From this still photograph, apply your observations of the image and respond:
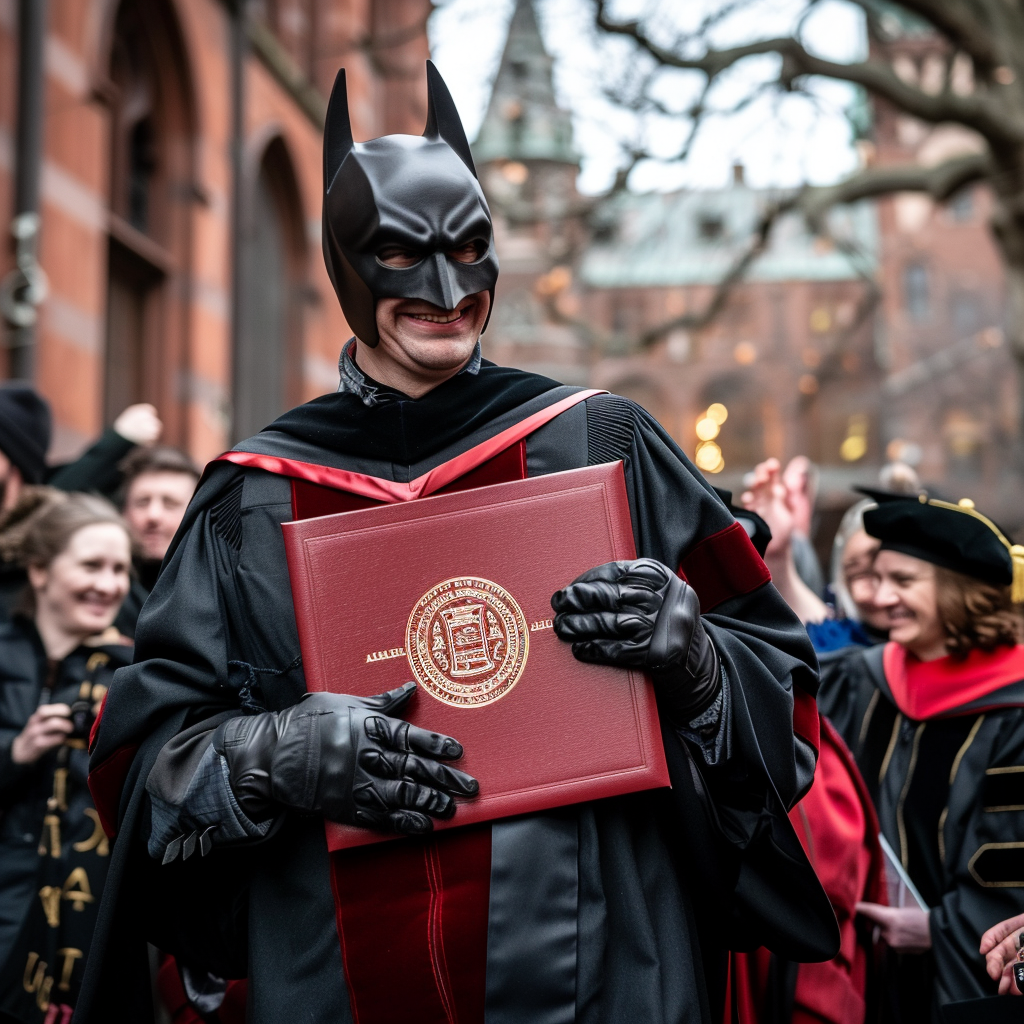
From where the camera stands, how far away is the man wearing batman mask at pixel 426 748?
7.16 ft

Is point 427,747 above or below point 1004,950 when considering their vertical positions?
above

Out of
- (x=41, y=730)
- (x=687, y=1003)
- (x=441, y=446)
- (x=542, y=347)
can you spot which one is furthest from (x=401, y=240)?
(x=542, y=347)

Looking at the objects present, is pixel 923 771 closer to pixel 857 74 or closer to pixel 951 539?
pixel 951 539

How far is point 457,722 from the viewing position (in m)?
2.21

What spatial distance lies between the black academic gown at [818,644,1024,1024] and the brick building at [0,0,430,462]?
681cm

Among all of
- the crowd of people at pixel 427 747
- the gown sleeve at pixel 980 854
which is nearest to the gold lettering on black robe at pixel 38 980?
the crowd of people at pixel 427 747

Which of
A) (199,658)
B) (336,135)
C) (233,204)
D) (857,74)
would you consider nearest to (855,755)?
(199,658)

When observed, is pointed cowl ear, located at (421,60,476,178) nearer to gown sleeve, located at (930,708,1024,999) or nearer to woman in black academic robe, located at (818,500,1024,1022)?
woman in black academic robe, located at (818,500,1024,1022)

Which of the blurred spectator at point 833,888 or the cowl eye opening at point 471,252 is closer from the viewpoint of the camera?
the cowl eye opening at point 471,252

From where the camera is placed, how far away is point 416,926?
2238mm

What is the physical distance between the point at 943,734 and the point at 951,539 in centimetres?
55

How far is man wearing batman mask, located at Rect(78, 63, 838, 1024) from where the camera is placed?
2182 mm

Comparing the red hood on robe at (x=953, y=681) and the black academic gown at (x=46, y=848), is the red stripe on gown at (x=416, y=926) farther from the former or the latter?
the red hood on robe at (x=953, y=681)

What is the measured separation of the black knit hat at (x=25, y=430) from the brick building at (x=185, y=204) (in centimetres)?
430
